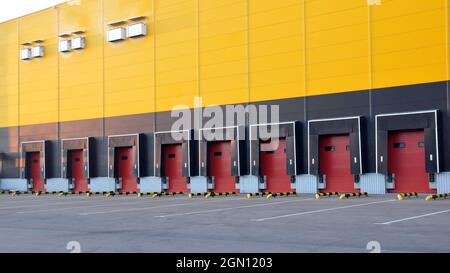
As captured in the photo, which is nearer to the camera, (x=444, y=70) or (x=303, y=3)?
(x=444, y=70)

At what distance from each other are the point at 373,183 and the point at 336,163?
204 cm

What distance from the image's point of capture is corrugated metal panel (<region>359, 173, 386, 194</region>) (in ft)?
76.4

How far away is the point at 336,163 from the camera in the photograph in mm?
24922

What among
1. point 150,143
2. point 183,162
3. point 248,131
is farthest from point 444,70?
point 150,143

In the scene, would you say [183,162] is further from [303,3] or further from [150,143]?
[303,3]

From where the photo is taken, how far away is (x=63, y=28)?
3503cm

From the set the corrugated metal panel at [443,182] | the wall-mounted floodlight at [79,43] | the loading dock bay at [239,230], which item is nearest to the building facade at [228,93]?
the corrugated metal panel at [443,182]

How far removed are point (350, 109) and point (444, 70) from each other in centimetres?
418

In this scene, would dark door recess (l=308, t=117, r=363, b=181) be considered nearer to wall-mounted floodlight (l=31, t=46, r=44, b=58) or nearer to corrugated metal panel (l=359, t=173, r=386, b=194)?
corrugated metal panel (l=359, t=173, r=386, b=194)

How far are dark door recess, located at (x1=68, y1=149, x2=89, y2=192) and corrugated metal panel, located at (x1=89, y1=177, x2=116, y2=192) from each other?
709mm

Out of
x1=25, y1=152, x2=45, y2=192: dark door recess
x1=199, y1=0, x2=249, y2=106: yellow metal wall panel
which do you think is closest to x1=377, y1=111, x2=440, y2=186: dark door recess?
x1=199, y1=0, x2=249, y2=106: yellow metal wall panel

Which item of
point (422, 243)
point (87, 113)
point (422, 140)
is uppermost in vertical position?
point (87, 113)

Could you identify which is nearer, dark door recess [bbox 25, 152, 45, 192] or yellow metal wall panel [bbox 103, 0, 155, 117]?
yellow metal wall panel [bbox 103, 0, 155, 117]
